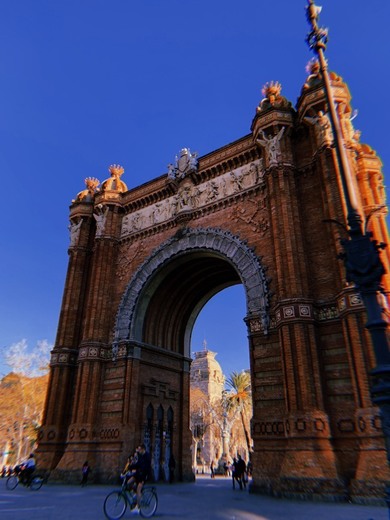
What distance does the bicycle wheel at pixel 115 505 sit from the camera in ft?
27.7

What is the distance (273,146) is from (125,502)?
1481cm

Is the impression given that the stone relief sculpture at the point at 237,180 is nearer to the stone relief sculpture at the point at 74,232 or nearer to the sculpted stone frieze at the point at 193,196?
the sculpted stone frieze at the point at 193,196

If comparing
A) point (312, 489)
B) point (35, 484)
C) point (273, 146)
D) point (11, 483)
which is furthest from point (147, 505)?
point (273, 146)

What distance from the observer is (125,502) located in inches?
339

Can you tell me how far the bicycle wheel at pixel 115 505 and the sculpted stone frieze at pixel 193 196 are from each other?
14.2m

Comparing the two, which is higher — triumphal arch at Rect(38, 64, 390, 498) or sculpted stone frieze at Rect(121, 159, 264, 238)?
sculpted stone frieze at Rect(121, 159, 264, 238)

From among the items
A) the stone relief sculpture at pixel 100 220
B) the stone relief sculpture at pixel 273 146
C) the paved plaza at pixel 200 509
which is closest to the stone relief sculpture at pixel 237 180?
the stone relief sculpture at pixel 273 146

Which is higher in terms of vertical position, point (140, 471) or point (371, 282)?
point (371, 282)

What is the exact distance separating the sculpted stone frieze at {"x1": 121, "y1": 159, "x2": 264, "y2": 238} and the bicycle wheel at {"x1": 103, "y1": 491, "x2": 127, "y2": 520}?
46.6ft

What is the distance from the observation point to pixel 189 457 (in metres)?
21.2

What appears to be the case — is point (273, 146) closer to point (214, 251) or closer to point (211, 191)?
point (211, 191)

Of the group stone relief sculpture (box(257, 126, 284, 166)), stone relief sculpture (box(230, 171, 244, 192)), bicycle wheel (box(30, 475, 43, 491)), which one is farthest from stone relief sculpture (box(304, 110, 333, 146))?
bicycle wheel (box(30, 475, 43, 491))

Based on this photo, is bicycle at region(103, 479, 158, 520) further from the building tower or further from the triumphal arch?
the building tower

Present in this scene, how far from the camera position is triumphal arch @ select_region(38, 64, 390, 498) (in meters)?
12.6
